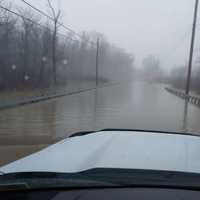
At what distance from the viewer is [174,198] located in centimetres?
198

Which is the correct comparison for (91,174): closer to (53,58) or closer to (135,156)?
(135,156)

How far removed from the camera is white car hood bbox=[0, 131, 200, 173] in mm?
2397

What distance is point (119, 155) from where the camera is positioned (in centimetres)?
265

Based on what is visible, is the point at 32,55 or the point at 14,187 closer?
the point at 14,187

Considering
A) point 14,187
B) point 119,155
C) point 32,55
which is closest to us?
point 14,187

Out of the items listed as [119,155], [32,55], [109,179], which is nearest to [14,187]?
[109,179]

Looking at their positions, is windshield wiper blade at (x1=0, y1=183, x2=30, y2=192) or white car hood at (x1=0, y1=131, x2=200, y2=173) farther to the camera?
white car hood at (x1=0, y1=131, x2=200, y2=173)

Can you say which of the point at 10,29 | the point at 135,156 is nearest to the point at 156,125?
the point at 135,156

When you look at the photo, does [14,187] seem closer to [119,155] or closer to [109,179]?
[109,179]

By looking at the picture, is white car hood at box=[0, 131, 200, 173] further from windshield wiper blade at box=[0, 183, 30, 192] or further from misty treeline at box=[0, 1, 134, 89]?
misty treeline at box=[0, 1, 134, 89]

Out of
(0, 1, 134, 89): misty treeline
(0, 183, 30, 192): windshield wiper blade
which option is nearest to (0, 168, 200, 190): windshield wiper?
(0, 183, 30, 192): windshield wiper blade

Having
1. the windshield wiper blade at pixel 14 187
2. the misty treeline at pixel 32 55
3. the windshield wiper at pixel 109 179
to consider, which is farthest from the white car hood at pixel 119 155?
the misty treeline at pixel 32 55

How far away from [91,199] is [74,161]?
565 mm

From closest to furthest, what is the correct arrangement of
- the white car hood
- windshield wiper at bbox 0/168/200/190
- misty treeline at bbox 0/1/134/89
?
windshield wiper at bbox 0/168/200/190, the white car hood, misty treeline at bbox 0/1/134/89
